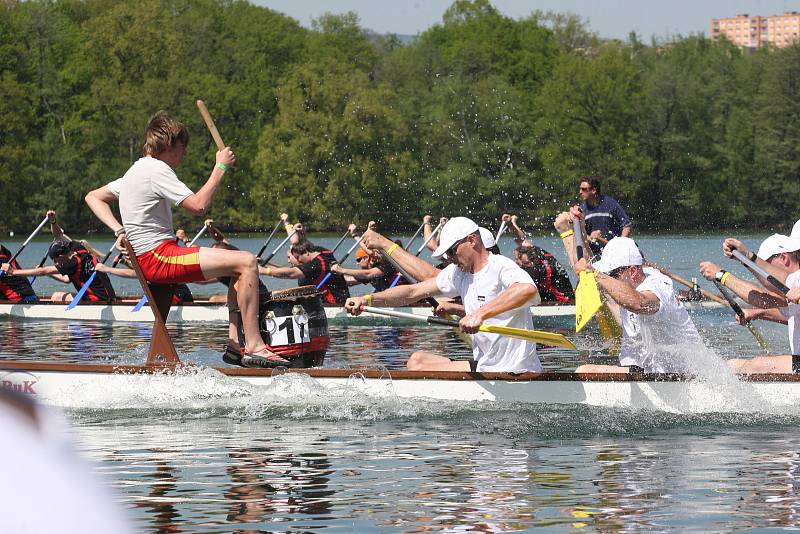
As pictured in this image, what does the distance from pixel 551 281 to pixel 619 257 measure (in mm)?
11493

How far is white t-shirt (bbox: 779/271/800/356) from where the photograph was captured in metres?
9.02

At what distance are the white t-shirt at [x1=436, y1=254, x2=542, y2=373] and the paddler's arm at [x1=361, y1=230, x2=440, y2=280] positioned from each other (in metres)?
Answer: 0.56

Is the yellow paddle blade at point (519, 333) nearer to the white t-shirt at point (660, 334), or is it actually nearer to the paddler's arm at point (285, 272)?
the white t-shirt at point (660, 334)

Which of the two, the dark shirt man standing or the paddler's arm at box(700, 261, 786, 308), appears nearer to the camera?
the paddler's arm at box(700, 261, 786, 308)

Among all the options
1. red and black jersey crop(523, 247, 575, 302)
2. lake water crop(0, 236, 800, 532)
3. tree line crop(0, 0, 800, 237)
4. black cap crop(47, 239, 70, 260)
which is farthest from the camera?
tree line crop(0, 0, 800, 237)

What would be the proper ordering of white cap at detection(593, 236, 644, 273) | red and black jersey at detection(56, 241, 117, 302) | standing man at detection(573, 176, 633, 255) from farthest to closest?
red and black jersey at detection(56, 241, 117, 302) → standing man at detection(573, 176, 633, 255) → white cap at detection(593, 236, 644, 273)

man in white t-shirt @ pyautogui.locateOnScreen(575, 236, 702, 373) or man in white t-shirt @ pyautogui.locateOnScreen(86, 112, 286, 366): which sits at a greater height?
man in white t-shirt @ pyautogui.locateOnScreen(86, 112, 286, 366)

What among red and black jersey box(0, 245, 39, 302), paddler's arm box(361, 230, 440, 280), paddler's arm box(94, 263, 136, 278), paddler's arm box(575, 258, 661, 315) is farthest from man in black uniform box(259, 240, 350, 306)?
paddler's arm box(575, 258, 661, 315)

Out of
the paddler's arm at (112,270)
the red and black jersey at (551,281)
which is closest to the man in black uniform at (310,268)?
the paddler's arm at (112,270)

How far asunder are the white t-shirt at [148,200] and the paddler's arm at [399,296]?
1479mm

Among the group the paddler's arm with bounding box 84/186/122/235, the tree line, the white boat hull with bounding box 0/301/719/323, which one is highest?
the tree line

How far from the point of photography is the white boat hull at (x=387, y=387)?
9.04 meters

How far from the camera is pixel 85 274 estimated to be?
2041cm

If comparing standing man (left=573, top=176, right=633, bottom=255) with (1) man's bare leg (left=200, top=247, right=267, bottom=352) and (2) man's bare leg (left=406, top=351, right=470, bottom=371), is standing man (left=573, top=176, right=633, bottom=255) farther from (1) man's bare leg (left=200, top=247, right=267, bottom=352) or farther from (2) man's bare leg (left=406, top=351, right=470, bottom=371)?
(1) man's bare leg (left=200, top=247, right=267, bottom=352)
